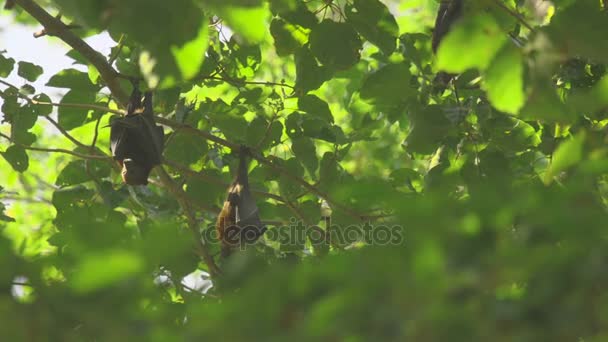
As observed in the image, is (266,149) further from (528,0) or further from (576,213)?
(576,213)

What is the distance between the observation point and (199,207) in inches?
183

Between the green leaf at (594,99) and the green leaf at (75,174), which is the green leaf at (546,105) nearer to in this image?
the green leaf at (594,99)

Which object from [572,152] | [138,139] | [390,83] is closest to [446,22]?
[390,83]

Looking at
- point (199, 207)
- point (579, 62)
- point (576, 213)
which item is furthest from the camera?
point (199, 207)

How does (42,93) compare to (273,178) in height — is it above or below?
above

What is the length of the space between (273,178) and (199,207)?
0.52 meters

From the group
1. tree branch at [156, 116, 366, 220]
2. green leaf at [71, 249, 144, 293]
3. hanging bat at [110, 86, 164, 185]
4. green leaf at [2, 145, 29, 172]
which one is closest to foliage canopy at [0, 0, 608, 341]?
green leaf at [71, 249, 144, 293]

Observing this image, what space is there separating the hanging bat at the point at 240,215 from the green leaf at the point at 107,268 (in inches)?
122

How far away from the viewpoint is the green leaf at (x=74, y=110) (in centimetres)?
420

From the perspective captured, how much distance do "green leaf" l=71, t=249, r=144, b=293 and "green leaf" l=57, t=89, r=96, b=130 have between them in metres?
3.27

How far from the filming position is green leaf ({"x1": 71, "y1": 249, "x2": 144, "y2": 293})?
1057mm

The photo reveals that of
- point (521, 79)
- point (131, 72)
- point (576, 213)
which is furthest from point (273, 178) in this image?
point (576, 213)

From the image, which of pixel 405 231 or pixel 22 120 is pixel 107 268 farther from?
pixel 22 120

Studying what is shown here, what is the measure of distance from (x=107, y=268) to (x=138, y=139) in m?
3.07
